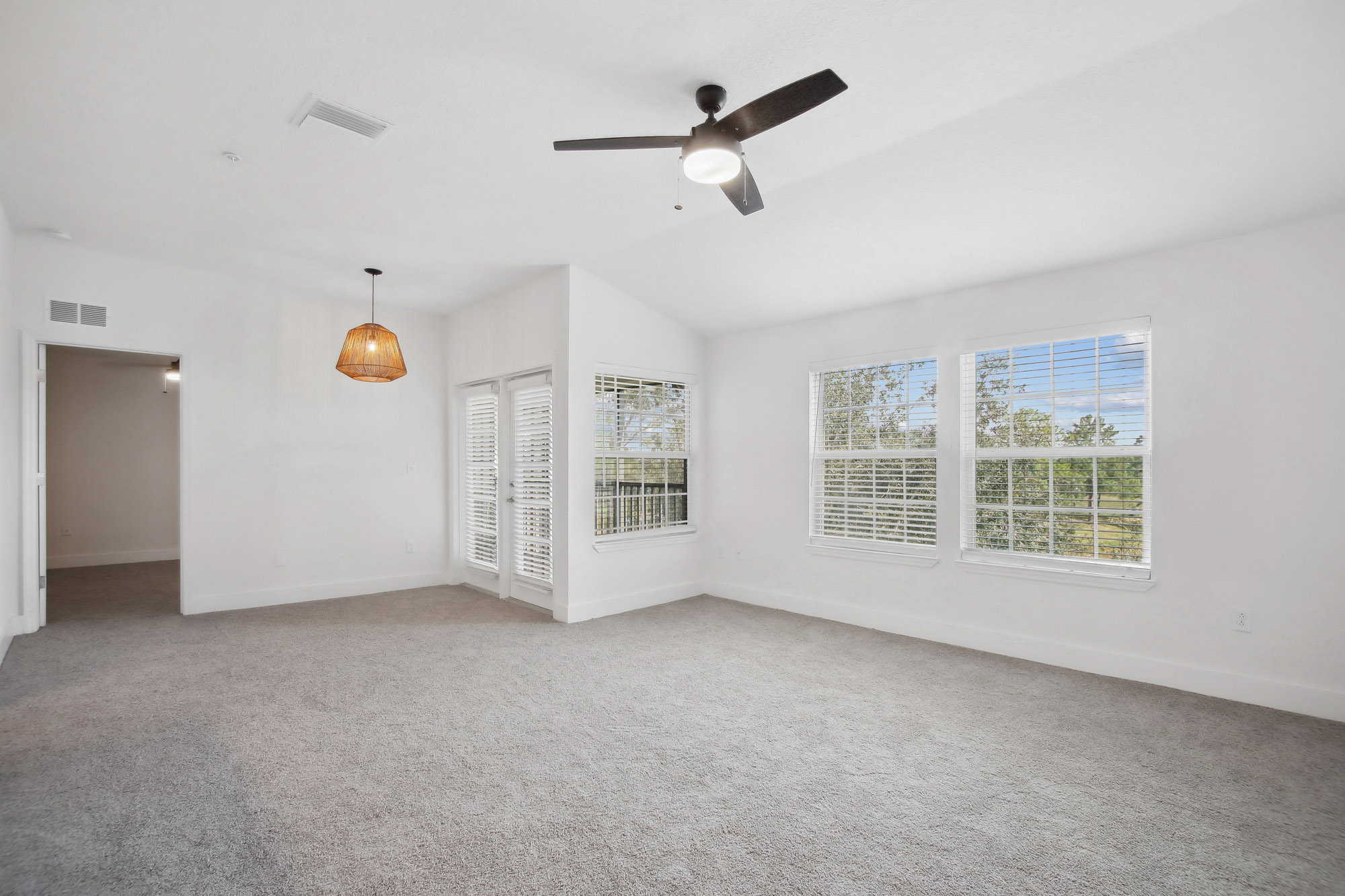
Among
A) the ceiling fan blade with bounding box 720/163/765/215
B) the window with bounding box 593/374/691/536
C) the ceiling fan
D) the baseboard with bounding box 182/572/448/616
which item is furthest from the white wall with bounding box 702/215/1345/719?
the baseboard with bounding box 182/572/448/616

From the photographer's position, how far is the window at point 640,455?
5.27 metres

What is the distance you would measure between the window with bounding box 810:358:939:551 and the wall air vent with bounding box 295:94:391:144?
3.56 m

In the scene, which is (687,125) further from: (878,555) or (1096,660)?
(1096,660)

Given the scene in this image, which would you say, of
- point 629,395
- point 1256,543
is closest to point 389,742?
point 629,395

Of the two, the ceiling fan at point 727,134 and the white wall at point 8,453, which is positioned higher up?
the ceiling fan at point 727,134

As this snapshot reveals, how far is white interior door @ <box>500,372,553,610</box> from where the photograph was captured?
534 centimetres

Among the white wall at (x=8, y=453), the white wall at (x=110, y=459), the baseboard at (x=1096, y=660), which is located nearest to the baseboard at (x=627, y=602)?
the baseboard at (x=1096, y=660)

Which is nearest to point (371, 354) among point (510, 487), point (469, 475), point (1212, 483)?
point (510, 487)

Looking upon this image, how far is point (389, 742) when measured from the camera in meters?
2.87

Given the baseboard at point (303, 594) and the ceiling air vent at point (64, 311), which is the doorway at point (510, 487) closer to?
the baseboard at point (303, 594)

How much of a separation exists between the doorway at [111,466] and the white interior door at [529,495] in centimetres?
397

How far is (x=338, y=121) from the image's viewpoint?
2.96 m

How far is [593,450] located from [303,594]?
9.82ft

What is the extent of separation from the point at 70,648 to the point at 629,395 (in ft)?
13.9
